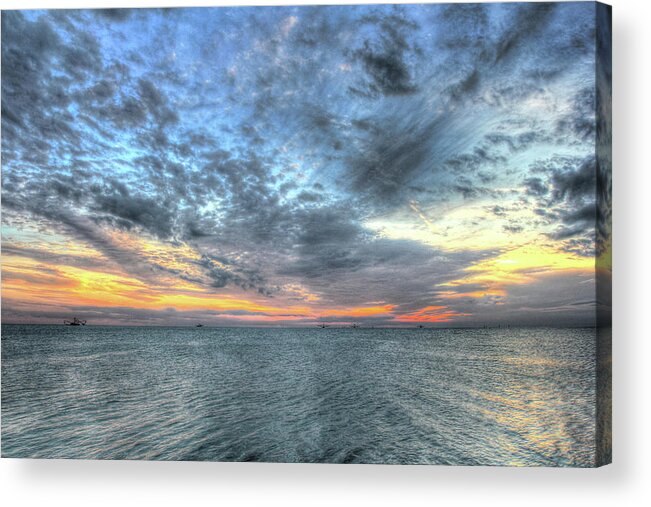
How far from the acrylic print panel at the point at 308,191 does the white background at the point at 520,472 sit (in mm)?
263

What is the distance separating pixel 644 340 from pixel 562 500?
2637mm

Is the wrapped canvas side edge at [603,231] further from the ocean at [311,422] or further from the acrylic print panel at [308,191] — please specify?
the ocean at [311,422]

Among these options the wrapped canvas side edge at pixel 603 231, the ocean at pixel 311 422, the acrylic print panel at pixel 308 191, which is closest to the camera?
the wrapped canvas side edge at pixel 603 231

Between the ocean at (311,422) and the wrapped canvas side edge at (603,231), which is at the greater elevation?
the wrapped canvas side edge at (603,231)

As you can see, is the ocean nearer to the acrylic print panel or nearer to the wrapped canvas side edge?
the acrylic print panel

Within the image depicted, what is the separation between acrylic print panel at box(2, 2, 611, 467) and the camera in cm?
746

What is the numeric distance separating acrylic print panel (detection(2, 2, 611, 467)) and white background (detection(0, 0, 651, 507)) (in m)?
0.26

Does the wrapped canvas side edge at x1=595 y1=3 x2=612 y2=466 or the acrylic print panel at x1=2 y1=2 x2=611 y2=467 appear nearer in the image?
the wrapped canvas side edge at x1=595 y1=3 x2=612 y2=466

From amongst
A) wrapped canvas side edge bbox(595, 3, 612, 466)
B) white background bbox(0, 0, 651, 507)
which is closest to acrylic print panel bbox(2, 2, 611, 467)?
wrapped canvas side edge bbox(595, 3, 612, 466)

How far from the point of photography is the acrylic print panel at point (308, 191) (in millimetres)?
7457

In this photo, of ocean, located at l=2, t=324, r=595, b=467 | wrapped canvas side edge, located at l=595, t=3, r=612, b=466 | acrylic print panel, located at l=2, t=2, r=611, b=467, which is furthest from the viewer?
acrylic print panel, located at l=2, t=2, r=611, b=467

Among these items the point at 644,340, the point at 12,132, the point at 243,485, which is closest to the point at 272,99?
the point at 12,132

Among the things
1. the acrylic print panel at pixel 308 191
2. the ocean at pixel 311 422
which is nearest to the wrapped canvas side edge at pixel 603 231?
the acrylic print panel at pixel 308 191

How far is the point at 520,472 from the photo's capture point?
712 cm
